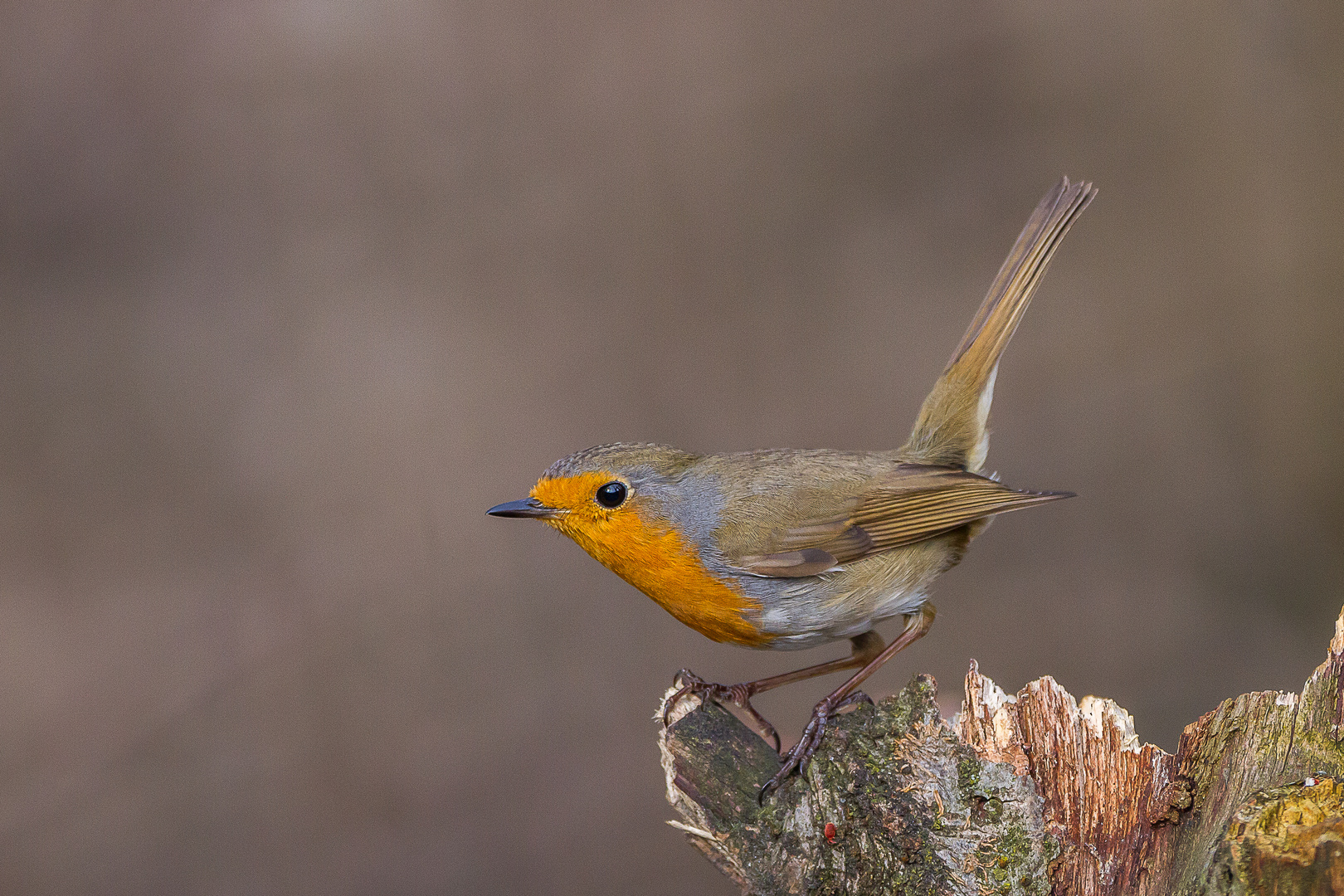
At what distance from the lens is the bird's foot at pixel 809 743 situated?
8.07 feet

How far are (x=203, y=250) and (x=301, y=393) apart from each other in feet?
2.56

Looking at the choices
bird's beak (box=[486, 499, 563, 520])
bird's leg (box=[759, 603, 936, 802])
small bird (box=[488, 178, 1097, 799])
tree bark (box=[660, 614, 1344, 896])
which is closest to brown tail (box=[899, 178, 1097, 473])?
small bird (box=[488, 178, 1097, 799])

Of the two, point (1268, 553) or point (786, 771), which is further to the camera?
point (1268, 553)

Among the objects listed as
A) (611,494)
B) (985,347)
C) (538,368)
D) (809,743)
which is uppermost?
(538,368)

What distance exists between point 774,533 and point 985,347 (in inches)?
43.0

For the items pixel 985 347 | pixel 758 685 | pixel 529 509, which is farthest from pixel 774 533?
pixel 985 347

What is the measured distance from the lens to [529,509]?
121 inches

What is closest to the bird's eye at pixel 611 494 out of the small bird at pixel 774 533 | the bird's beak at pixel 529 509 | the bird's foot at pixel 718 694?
the small bird at pixel 774 533

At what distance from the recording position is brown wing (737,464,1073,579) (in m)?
3.11

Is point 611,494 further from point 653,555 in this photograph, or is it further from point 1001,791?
point 1001,791

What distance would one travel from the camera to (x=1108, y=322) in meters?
5.45

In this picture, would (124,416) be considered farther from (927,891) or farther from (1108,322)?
(1108,322)

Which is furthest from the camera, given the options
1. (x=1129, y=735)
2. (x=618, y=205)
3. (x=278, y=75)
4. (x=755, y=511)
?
(x=618, y=205)

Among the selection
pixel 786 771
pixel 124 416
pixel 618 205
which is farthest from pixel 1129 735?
pixel 124 416
